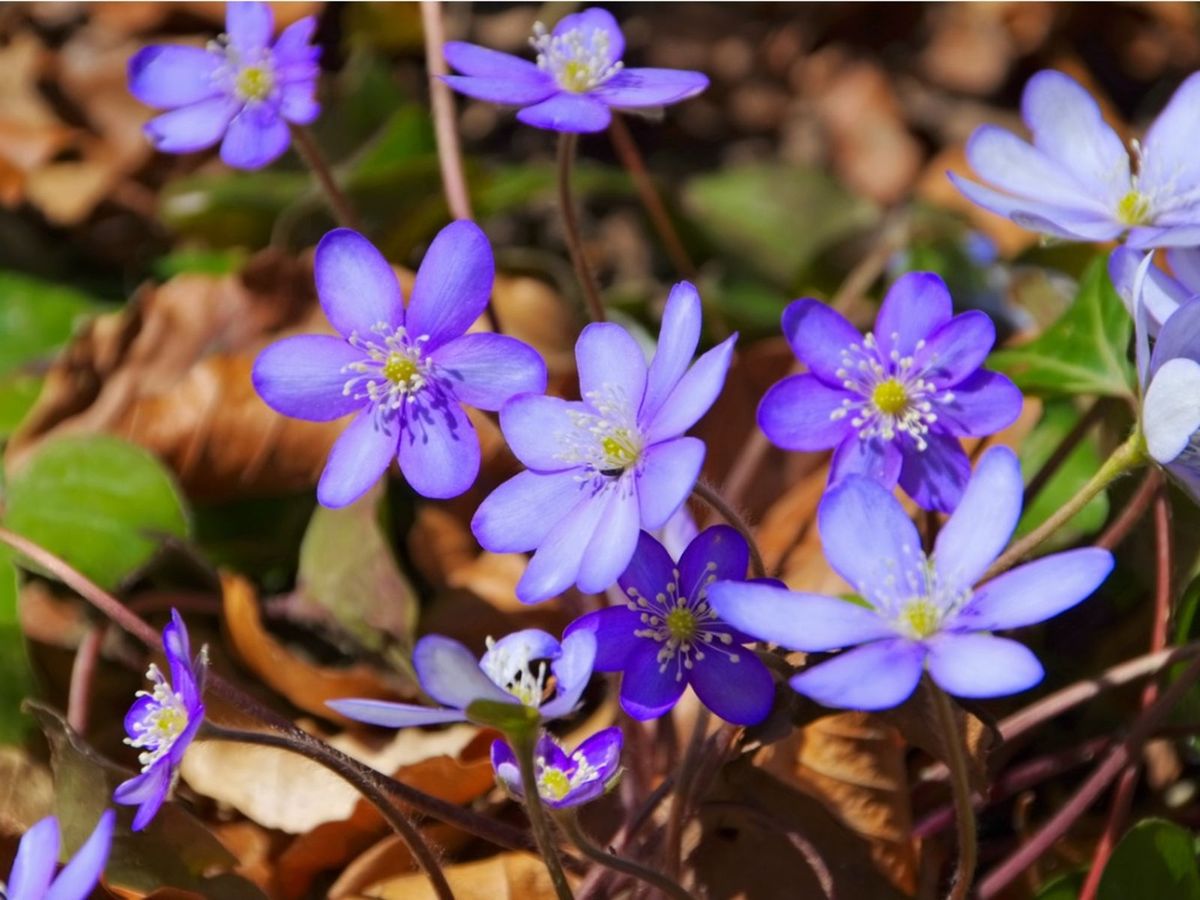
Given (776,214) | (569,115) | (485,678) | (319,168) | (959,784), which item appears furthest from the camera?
(776,214)

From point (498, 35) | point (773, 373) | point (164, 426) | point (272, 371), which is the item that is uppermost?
point (498, 35)

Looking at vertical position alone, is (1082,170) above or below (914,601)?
above

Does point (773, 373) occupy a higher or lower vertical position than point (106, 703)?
higher

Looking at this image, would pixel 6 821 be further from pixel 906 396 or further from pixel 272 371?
pixel 906 396

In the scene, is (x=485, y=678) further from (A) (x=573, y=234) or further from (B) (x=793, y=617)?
(A) (x=573, y=234)

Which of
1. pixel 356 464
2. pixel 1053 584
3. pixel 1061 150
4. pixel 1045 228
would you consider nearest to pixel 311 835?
pixel 356 464

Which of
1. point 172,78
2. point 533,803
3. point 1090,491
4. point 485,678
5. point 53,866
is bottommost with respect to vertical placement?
point 53,866

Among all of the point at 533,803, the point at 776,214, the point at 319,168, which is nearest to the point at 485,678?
the point at 533,803

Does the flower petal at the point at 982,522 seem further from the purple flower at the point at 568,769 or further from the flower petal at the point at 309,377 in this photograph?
the flower petal at the point at 309,377
